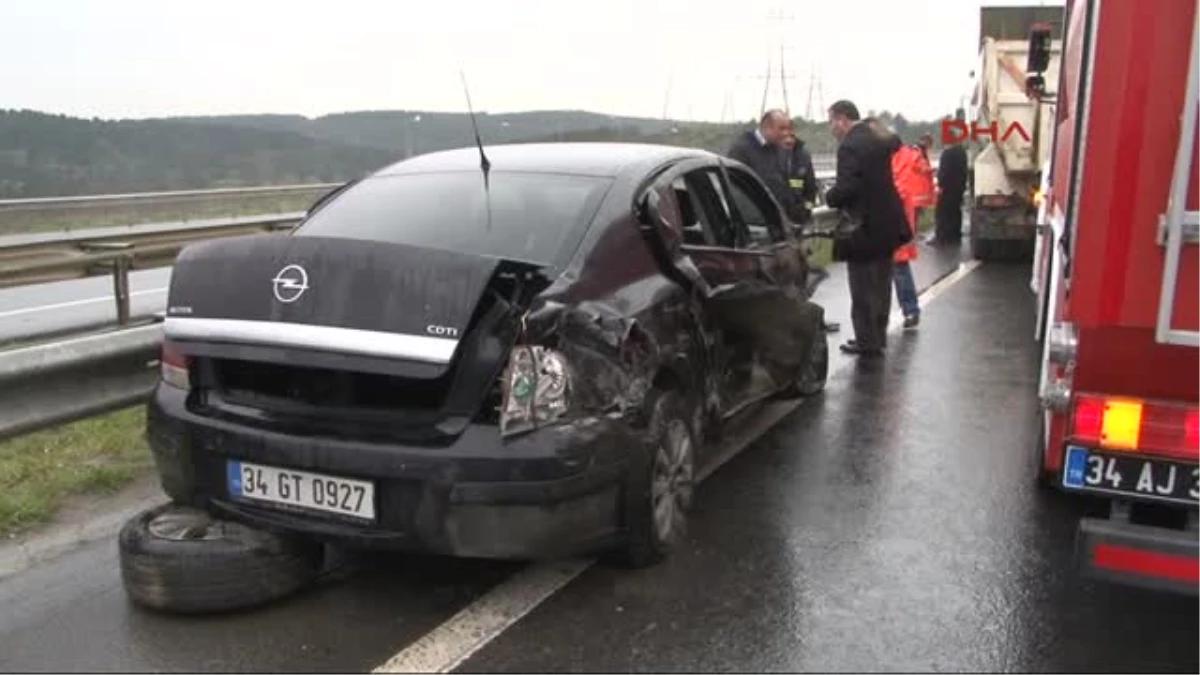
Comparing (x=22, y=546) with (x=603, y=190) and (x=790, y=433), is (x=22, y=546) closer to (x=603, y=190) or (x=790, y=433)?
(x=603, y=190)

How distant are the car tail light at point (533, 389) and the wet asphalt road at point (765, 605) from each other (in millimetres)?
696

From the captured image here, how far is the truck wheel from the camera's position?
12.6 ft

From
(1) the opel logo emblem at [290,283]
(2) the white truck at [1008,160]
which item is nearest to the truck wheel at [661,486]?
(1) the opel logo emblem at [290,283]

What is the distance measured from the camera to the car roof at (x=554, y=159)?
4.57 metres

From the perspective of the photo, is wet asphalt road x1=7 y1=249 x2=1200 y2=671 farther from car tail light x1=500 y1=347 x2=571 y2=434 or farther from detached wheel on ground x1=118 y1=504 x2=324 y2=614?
car tail light x1=500 y1=347 x2=571 y2=434

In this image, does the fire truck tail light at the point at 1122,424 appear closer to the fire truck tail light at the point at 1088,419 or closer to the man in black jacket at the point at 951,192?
the fire truck tail light at the point at 1088,419

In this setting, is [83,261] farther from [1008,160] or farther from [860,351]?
[1008,160]

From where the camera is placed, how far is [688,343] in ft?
14.3

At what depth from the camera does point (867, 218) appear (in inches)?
316

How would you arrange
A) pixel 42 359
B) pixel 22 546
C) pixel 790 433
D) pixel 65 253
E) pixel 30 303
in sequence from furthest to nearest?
pixel 30 303 → pixel 65 253 → pixel 790 433 → pixel 42 359 → pixel 22 546

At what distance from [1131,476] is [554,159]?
260 cm

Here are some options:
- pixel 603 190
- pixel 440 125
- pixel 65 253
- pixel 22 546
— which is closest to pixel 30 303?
pixel 65 253

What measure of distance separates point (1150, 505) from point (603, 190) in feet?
7.32

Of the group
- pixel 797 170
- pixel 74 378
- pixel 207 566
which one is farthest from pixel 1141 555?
pixel 797 170
